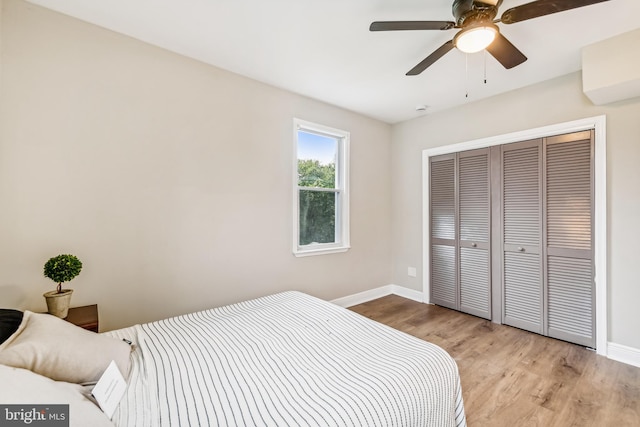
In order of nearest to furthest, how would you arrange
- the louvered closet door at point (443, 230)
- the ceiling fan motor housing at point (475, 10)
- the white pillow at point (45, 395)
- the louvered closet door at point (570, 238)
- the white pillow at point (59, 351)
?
1. the white pillow at point (45, 395)
2. the white pillow at point (59, 351)
3. the ceiling fan motor housing at point (475, 10)
4. the louvered closet door at point (570, 238)
5. the louvered closet door at point (443, 230)

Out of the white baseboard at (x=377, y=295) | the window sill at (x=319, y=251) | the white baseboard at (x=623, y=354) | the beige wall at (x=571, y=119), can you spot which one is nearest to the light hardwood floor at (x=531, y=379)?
the white baseboard at (x=623, y=354)

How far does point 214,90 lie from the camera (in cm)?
255

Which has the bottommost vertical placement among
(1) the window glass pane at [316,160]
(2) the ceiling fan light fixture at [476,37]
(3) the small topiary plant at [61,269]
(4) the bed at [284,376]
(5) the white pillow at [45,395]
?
(4) the bed at [284,376]

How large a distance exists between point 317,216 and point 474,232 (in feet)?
6.49

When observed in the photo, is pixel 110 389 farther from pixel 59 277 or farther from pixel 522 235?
pixel 522 235

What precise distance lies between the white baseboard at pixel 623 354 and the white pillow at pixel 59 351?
371 centimetres

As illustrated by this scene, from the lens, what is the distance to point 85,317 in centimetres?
172

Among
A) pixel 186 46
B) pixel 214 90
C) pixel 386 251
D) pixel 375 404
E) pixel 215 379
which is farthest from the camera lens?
pixel 386 251

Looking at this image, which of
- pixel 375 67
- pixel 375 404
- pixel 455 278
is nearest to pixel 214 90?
pixel 375 67

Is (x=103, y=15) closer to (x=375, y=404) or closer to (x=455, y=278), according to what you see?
(x=375, y=404)

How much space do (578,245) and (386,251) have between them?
2184 mm

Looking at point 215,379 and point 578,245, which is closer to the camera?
point 215,379

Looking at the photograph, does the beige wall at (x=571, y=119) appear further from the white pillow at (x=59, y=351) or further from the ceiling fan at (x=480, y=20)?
the white pillow at (x=59, y=351)

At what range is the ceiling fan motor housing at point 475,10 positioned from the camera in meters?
1.52
